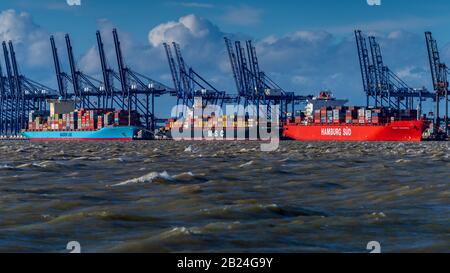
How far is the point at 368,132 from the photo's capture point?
132500mm

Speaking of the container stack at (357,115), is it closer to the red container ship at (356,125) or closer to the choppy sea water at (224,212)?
the red container ship at (356,125)

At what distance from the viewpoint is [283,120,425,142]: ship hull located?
429ft

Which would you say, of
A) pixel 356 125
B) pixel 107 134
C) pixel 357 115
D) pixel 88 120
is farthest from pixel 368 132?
pixel 88 120

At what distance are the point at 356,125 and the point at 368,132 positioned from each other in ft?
10.2

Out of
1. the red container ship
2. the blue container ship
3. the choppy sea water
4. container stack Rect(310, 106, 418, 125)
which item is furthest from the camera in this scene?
the blue container ship

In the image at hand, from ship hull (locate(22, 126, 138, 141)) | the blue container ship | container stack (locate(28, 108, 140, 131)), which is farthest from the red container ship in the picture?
container stack (locate(28, 108, 140, 131))

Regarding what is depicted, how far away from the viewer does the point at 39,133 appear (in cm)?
17738

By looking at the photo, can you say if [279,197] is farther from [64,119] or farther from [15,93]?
[15,93]

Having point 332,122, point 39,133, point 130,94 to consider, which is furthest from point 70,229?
point 39,133

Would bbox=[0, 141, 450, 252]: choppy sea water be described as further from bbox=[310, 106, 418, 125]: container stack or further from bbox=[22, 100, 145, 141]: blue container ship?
bbox=[22, 100, 145, 141]: blue container ship

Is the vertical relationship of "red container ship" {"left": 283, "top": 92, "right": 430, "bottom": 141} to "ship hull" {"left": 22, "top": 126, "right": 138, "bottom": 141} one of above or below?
above

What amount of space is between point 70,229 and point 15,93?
18964 cm

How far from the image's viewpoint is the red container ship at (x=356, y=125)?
13125cm

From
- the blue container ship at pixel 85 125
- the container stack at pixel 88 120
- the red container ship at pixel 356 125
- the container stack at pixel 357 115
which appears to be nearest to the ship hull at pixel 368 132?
the red container ship at pixel 356 125
